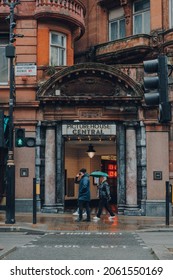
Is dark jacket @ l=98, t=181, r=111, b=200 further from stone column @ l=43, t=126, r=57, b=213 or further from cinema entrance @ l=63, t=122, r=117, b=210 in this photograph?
cinema entrance @ l=63, t=122, r=117, b=210

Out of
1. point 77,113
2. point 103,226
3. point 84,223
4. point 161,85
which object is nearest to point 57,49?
point 77,113

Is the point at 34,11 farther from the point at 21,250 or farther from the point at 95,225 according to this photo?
the point at 21,250

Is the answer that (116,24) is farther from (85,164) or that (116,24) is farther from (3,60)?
(85,164)

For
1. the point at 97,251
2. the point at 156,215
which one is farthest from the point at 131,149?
the point at 97,251

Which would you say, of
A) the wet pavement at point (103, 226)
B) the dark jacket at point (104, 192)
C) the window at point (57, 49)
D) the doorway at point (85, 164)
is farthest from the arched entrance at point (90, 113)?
the doorway at point (85, 164)

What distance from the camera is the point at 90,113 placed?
21938 millimetres

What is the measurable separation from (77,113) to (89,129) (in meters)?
0.85

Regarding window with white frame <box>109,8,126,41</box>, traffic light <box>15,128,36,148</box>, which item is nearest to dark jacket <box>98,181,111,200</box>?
traffic light <box>15,128,36,148</box>

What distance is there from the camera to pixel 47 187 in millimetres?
21766

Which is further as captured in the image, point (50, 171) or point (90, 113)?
point (90, 113)

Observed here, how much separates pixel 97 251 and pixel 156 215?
33.7 ft

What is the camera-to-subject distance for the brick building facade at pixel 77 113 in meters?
21.6

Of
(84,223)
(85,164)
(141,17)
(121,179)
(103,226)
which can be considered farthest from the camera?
(85,164)

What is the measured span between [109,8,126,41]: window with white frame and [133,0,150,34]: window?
2.64 ft
